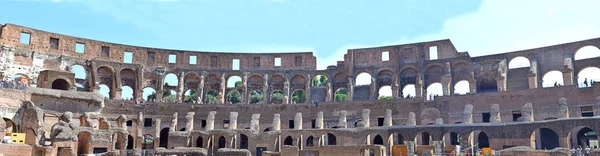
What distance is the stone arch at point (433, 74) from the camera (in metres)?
45.7

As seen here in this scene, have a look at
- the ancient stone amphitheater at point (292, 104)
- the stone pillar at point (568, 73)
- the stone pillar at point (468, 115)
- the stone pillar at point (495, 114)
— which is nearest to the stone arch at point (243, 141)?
the ancient stone amphitheater at point (292, 104)

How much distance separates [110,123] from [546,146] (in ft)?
111

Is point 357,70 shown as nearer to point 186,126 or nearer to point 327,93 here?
point 327,93

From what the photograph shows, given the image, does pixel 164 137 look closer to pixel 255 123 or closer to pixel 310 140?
pixel 255 123

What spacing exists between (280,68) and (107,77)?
16815mm

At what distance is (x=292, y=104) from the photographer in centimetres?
4450

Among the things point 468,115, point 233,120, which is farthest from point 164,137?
point 468,115

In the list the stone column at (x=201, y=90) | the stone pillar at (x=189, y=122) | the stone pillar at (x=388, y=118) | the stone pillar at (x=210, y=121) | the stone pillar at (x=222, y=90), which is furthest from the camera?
the stone pillar at (x=222, y=90)

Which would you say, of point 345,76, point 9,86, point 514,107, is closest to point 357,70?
point 345,76

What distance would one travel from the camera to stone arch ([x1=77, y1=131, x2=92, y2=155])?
34.3 metres

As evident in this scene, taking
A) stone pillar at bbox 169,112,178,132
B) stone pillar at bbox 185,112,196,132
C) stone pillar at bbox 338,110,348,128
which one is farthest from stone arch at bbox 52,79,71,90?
stone pillar at bbox 338,110,348,128

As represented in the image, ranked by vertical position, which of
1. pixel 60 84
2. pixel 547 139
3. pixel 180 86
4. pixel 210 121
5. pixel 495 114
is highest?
pixel 180 86

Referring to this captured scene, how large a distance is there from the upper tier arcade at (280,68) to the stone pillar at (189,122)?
4897 mm

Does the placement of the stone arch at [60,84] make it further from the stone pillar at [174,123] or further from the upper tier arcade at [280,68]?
the stone pillar at [174,123]
